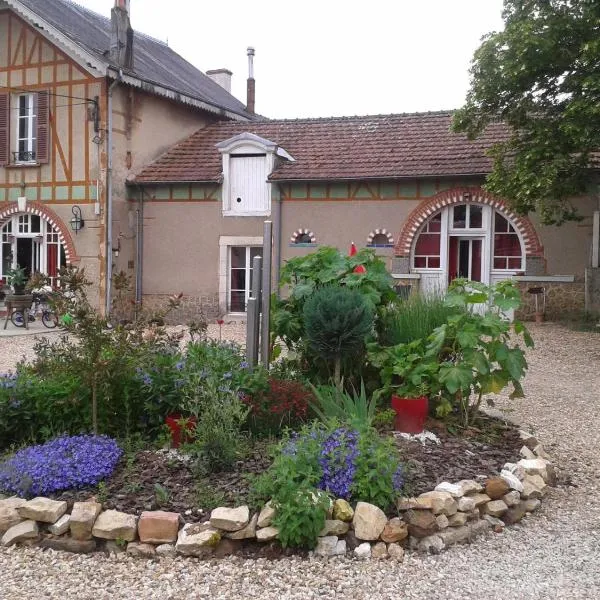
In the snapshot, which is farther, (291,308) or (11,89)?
(11,89)

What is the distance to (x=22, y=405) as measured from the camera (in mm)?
5039

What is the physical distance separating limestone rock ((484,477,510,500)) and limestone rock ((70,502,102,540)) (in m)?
2.21

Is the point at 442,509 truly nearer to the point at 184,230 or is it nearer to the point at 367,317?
the point at 367,317

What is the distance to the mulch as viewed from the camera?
407cm

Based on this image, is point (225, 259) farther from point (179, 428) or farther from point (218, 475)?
point (218, 475)

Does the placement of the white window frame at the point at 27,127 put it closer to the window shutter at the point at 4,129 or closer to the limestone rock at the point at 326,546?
the window shutter at the point at 4,129

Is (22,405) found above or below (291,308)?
below

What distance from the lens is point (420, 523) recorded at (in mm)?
3953

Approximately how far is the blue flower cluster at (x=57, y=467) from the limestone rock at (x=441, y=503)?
1842 millimetres

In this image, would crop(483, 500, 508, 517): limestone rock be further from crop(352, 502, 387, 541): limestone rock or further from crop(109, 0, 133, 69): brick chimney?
crop(109, 0, 133, 69): brick chimney

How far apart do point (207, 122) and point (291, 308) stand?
1453 centimetres

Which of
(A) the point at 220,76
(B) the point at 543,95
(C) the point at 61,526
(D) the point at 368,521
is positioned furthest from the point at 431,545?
(A) the point at 220,76

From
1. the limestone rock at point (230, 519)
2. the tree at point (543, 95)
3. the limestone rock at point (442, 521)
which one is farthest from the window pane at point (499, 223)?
the limestone rock at point (230, 519)

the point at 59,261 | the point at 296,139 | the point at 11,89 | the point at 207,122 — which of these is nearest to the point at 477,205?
the point at 296,139
